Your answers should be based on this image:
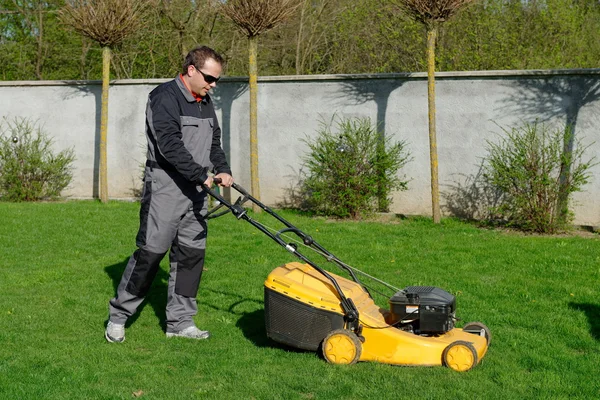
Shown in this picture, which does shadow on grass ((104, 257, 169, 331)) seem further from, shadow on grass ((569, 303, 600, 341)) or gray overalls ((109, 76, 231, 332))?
shadow on grass ((569, 303, 600, 341))

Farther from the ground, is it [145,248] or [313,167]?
[313,167]

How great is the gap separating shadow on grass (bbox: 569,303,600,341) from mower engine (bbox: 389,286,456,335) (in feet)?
3.92

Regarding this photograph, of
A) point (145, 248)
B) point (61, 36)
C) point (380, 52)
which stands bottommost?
point (145, 248)

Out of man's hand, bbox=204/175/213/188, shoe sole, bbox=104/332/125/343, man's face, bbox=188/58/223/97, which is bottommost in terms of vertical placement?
shoe sole, bbox=104/332/125/343

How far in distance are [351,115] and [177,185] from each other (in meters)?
6.24

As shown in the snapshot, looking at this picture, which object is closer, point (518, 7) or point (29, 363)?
point (29, 363)

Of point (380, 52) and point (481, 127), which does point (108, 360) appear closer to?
point (481, 127)

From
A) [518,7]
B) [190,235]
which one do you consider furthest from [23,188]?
[518,7]

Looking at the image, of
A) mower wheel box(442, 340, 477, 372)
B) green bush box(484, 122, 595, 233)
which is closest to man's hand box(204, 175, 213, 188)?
mower wheel box(442, 340, 477, 372)

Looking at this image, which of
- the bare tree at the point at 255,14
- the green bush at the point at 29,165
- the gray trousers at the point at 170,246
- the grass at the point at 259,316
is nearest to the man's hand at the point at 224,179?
the gray trousers at the point at 170,246

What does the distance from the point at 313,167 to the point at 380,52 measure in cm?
604

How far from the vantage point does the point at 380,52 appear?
16.2 meters

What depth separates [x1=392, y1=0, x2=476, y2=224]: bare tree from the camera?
9711 millimetres

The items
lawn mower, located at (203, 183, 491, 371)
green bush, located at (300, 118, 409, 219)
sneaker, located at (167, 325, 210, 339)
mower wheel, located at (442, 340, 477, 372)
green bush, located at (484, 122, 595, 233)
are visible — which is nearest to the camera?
mower wheel, located at (442, 340, 477, 372)
